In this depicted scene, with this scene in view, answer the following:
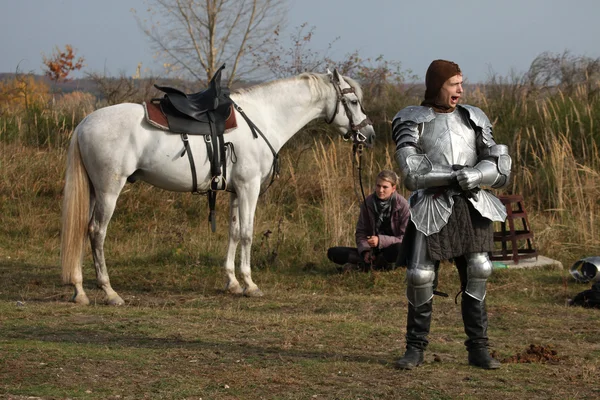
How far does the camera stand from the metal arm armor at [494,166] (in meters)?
4.99

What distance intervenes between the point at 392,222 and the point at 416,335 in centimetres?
382

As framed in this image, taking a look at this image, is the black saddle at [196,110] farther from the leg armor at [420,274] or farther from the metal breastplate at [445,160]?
the leg armor at [420,274]

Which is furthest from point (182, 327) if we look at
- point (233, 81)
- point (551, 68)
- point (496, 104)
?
point (233, 81)

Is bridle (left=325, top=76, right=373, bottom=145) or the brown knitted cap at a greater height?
bridle (left=325, top=76, right=373, bottom=145)

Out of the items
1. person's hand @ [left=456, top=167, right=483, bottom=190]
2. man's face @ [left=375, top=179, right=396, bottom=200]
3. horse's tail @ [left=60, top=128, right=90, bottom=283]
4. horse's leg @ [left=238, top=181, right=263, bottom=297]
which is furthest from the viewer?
man's face @ [left=375, top=179, right=396, bottom=200]

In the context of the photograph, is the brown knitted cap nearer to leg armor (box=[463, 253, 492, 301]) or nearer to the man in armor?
the man in armor

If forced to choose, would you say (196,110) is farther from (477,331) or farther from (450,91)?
(477,331)

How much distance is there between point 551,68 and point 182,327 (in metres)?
Result: 11.9

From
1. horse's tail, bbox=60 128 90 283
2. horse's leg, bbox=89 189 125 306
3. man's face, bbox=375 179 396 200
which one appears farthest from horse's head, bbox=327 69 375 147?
horse's tail, bbox=60 128 90 283

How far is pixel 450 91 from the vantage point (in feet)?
16.7

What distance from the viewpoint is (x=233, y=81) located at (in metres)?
22.2

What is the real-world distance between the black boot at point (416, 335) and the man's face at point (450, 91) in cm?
116

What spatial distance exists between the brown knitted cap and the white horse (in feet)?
10.7

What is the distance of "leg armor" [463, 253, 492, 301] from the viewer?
201 inches
